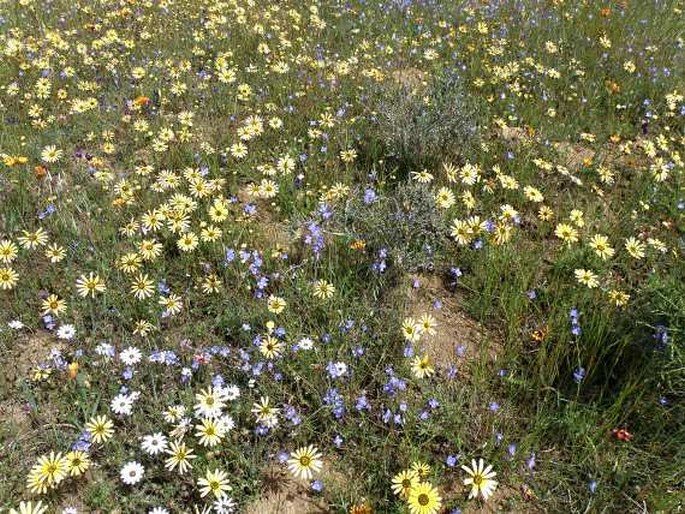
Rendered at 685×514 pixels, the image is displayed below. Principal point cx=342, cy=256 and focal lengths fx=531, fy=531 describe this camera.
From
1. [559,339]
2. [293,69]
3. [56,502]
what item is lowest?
[56,502]

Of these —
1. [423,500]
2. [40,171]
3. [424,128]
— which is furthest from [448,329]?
[40,171]

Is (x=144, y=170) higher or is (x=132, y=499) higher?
(x=144, y=170)

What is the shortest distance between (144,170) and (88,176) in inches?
19.9

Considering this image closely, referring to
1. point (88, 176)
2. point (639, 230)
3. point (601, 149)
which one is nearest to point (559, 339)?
point (639, 230)

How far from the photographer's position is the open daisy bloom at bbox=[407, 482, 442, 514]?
259 centimetres

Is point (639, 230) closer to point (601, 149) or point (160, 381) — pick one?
point (601, 149)

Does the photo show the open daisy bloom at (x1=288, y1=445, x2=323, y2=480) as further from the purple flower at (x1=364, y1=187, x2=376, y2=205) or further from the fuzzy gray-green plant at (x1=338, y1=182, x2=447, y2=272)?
the purple flower at (x1=364, y1=187, x2=376, y2=205)

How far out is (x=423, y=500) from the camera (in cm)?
262

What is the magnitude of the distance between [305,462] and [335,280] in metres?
1.37

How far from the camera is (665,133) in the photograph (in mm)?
5719

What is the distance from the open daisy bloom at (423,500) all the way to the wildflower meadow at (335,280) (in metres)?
0.01

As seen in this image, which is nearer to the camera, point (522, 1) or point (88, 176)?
point (88, 176)

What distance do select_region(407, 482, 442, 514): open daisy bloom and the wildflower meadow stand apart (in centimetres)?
1

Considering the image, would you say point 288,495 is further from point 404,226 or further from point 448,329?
point 404,226
